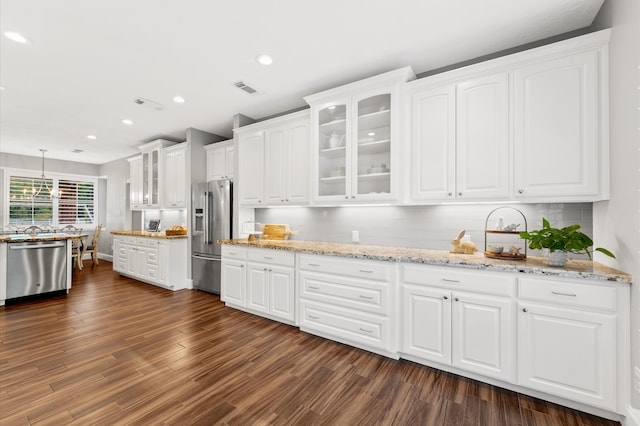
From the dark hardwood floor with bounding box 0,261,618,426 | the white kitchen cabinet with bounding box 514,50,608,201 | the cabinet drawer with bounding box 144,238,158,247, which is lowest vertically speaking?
the dark hardwood floor with bounding box 0,261,618,426

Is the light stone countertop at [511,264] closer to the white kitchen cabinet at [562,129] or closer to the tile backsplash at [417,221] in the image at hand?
the tile backsplash at [417,221]

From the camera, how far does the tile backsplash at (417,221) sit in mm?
2398

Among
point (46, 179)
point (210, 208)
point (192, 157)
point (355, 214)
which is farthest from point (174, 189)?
point (46, 179)

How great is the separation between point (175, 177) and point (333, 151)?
11.4ft

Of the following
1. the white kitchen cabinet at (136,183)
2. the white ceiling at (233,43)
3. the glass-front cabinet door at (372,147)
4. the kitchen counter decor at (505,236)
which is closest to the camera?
the white ceiling at (233,43)

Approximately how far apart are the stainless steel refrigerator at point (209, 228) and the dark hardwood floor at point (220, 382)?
50.2 inches

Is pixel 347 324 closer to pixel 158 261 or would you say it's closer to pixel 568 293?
pixel 568 293

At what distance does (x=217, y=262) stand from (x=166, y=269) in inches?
39.2

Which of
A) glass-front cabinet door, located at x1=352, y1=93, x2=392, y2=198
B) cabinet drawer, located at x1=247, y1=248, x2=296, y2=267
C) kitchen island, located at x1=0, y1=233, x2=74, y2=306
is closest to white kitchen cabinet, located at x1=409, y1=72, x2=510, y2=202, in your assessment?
glass-front cabinet door, located at x1=352, y1=93, x2=392, y2=198

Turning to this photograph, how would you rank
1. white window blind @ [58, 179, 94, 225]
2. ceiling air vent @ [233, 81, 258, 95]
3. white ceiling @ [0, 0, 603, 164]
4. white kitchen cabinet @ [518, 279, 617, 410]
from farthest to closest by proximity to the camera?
white window blind @ [58, 179, 94, 225] → ceiling air vent @ [233, 81, 258, 95] → white ceiling @ [0, 0, 603, 164] → white kitchen cabinet @ [518, 279, 617, 410]

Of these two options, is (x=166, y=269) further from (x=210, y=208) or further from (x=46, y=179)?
(x=46, y=179)

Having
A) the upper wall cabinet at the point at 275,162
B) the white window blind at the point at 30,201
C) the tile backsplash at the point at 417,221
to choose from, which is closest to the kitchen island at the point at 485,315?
the tile backsplash at the point at 417,221

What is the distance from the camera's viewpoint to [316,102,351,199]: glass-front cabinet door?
3141 millimetres

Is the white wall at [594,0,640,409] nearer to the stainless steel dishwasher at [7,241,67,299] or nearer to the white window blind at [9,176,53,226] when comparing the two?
the stainless steel dishwasher at [7,241,67,299]
